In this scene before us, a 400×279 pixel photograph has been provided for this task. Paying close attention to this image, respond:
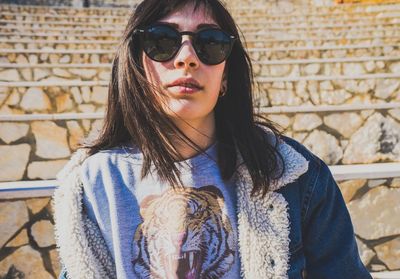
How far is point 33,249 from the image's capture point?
90.9 inches

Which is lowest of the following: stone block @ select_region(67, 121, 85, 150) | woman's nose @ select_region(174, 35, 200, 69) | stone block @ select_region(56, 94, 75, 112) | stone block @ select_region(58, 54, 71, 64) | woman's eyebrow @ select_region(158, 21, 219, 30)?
stone block @ select_region(67, 121, 85, 150)

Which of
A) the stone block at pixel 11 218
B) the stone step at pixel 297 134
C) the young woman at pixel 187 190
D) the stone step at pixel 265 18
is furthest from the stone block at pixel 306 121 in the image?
the stone step at pixel 265 18

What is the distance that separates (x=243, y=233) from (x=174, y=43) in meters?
0.47

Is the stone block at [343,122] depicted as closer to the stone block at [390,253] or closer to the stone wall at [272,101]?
the stone wall at [272,101]

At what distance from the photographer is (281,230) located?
1.01 m

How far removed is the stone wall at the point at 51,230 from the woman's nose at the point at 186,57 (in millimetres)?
1627

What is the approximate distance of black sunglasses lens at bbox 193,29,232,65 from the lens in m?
0.99

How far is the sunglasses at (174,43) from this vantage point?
0.99 metres

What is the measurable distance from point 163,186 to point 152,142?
0.12 meters

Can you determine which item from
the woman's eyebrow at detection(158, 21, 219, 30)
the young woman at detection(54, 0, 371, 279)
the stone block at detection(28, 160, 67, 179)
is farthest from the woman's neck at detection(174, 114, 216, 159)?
the stone block at detection(28, 160, 67, 179)

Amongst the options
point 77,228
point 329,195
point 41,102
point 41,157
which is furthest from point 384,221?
point 41,102

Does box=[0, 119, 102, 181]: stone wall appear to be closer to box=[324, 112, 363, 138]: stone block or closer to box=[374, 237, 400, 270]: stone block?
box=[324, 112, 363, 138]: stone block

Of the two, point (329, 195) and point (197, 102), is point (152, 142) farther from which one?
point (329, 195)

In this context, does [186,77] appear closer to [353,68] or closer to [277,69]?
[277,69]
